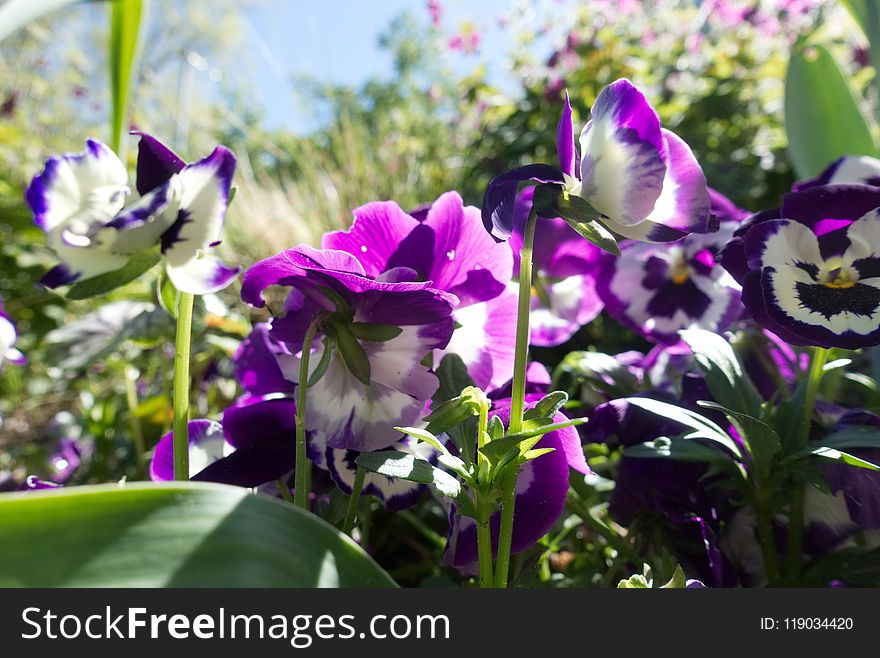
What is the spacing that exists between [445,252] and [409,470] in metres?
0.12

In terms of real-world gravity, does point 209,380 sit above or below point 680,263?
below

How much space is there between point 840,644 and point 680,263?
344mm

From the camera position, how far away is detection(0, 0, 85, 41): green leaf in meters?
0.29

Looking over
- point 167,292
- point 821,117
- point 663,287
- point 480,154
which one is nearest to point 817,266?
point 663,287

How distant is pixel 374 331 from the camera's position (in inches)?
12.2

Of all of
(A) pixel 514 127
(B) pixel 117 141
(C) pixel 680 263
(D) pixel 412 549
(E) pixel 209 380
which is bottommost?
(D) pixel 412 549

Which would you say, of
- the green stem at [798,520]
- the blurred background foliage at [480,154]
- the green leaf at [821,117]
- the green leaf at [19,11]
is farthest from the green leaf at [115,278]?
the green leaf at [821,117]

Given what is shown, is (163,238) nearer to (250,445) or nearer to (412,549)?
(250,445)

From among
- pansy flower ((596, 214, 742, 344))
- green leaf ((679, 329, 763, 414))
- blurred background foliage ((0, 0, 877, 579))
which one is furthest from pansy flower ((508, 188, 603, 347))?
blurred background foliage ((0, 0, 877, 579))

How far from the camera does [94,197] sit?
0.26 meters

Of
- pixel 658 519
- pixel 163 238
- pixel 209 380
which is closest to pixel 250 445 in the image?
pixel 163 238

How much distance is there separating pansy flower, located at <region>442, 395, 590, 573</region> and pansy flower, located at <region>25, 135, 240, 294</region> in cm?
16

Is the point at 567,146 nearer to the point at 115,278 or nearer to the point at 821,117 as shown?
the point at 115,278

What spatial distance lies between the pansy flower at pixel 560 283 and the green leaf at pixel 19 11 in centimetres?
32
